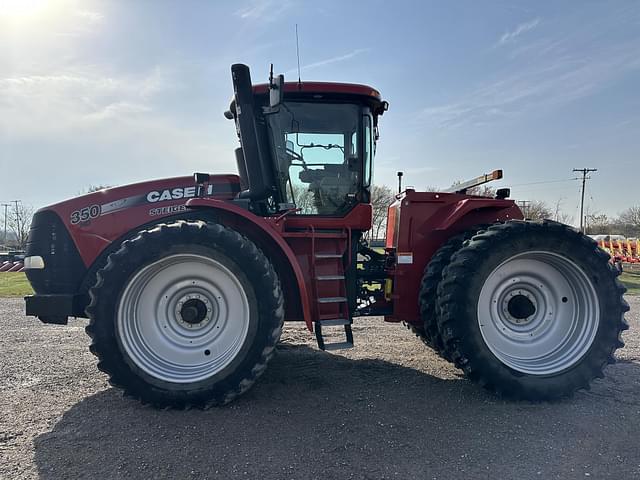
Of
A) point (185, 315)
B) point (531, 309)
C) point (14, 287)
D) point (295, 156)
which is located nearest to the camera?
point (185, 315)

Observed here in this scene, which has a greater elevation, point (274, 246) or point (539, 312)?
point (274, 246)

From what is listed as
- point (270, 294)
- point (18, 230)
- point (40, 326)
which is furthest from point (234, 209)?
point (18, 230)

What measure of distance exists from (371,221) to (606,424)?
257 centimetres

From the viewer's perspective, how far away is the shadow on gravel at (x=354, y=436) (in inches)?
108

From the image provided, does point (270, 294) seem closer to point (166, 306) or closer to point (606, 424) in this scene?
point (166, 306)

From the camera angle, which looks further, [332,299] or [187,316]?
[332,299]

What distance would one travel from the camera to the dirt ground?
9.07 feet

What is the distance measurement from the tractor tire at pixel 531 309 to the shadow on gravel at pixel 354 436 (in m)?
0.25

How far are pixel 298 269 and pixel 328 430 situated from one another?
1310mm

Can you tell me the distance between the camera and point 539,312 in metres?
4.26

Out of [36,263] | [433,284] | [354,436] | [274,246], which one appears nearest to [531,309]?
[433,284]

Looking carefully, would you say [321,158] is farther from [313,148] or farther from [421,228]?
[421,228]

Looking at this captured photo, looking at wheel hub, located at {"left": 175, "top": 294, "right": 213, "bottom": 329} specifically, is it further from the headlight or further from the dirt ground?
the headlight

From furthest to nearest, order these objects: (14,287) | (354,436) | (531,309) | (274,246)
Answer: (14,287) → (531,309) → (274,246) → (354,436)
